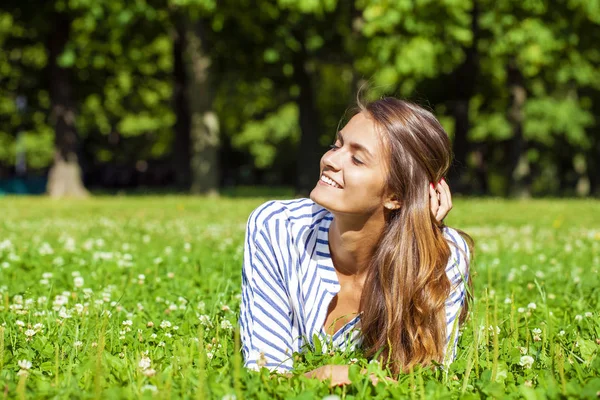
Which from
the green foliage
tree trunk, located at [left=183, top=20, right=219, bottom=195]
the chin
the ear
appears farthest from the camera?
the green foliage

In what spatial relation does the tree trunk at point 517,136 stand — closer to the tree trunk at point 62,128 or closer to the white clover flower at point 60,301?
the tree trunk at point 62,128

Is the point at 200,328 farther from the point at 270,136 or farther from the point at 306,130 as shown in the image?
the point at 270,136

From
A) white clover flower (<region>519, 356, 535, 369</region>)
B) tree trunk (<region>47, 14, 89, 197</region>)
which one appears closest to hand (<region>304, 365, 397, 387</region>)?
white clover flower (<region>519, 356, 535, 369</region>)

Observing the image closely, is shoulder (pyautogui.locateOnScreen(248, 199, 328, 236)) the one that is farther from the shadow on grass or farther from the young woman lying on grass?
the shadow on grass

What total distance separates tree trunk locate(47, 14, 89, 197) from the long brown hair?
902 inches

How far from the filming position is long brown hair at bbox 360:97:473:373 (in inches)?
135

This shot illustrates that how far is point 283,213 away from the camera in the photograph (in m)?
3.70

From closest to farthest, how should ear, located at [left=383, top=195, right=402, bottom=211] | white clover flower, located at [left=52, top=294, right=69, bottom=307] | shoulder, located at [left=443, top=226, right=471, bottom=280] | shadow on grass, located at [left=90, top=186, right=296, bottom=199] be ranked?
ear, located at [left=383, top=195, right=402, bottom=211] → shoulder, located at [left=443, top=226, right=471, bottom=280] → white clover flower, located at [left=52, top=294, right=69, bottom=307] → shadow on grass, located at [left=90, top=186, right=296, bottom=199]

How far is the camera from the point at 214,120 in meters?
24.2

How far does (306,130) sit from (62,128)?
8.17 meters

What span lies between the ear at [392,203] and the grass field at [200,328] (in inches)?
24.1

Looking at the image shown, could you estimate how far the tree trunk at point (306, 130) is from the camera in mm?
24247

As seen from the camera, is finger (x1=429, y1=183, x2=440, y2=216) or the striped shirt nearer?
the striped shirt

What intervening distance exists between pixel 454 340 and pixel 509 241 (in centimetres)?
667
